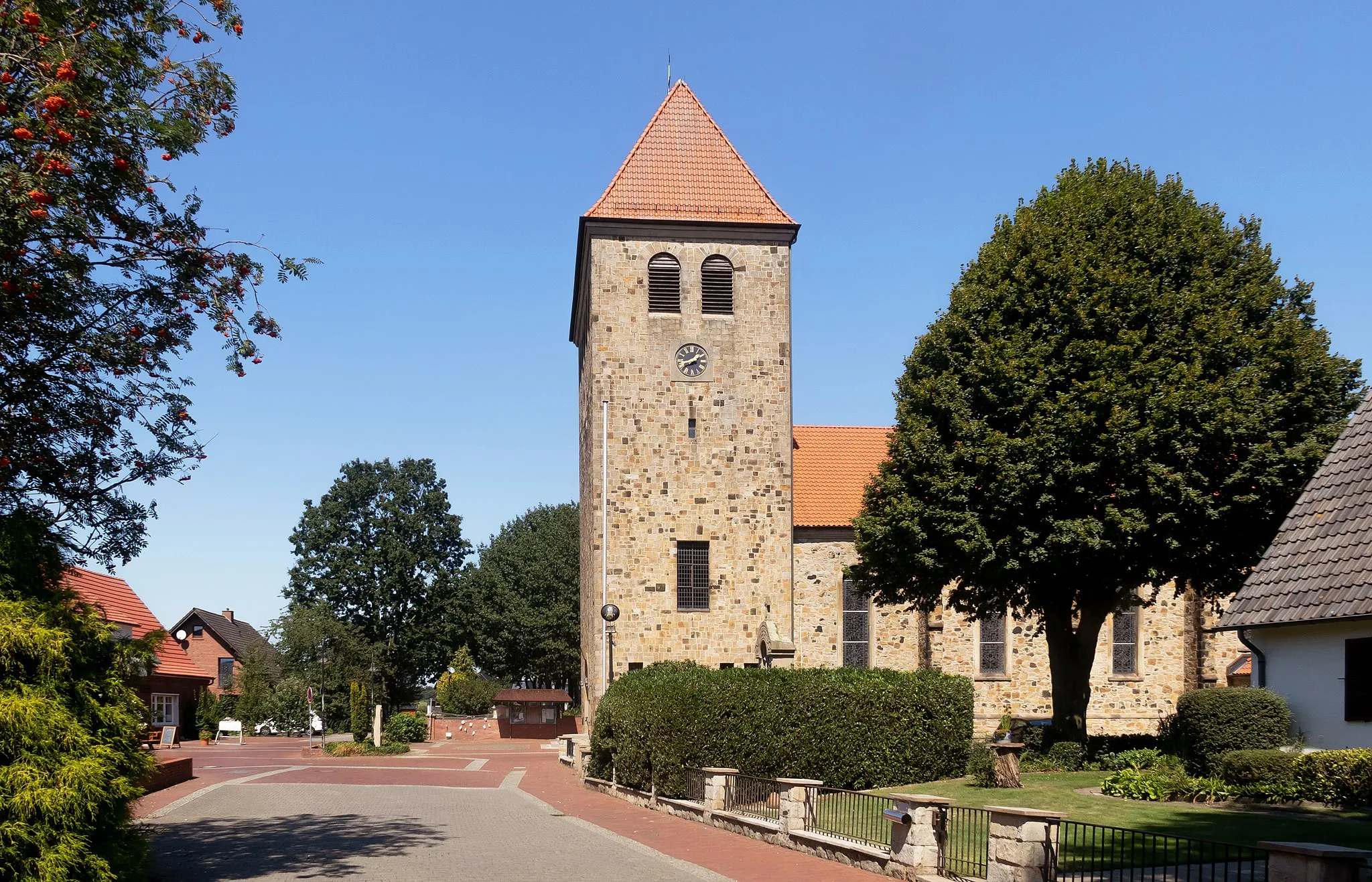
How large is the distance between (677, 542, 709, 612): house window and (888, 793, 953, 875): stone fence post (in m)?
18.6

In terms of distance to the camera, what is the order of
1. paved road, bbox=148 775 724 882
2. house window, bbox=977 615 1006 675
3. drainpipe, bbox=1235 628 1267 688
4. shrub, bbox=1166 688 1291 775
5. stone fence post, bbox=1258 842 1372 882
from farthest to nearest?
1. house window, bbox=977 615 1006 675
2. drainpipe, bbox=1235 628 1267 688
3. shrub, bbox=1166 688 1291 775
4. paved road, bbox=148 775 724 882
5. stone fence post, bbox=1258 842 1372 882

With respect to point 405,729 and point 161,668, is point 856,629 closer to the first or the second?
point 405,729

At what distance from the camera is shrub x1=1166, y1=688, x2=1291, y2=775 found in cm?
1844

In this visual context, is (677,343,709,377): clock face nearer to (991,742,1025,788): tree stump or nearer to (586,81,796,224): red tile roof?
(586,81,796,224): red tile roof

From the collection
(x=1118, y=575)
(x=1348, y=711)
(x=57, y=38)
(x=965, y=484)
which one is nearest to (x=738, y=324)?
(x=965, y=484)

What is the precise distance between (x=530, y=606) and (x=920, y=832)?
175 ft

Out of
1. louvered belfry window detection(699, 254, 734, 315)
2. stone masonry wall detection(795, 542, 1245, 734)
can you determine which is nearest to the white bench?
stone masonry wall detection(795, 542, 1245, 734)

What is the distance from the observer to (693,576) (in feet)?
104

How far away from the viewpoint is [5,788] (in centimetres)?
1015

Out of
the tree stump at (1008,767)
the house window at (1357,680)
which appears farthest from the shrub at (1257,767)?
the tree stump at (1008,767)

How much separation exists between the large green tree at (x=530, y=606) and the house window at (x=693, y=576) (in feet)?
102

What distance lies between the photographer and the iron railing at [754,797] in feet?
57.5

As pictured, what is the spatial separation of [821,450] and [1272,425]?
17054 millimetres

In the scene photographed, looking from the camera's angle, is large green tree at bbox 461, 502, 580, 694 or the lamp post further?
large green tree at bbox 461, 502, 580, 694
